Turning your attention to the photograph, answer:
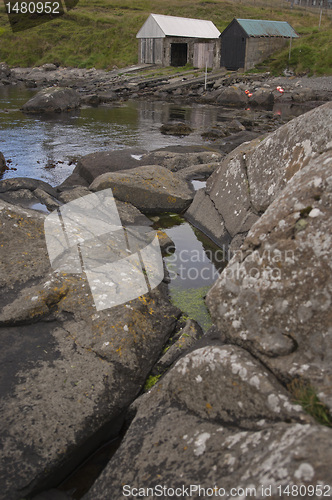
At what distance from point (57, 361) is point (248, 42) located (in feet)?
136

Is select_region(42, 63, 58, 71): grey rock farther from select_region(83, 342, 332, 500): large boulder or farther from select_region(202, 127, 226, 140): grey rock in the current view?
select_region(83, 342, 332, 500): large boulder

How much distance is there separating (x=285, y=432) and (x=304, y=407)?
0.89 feet

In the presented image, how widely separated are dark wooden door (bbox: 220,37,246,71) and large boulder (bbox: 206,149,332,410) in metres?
40.9

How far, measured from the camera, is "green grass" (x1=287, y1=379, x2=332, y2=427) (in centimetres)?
229

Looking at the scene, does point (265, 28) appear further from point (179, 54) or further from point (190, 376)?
point (190, 376)

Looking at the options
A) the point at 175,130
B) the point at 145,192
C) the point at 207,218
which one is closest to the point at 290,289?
the point at 207,218

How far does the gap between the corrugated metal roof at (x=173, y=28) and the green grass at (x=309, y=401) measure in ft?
149

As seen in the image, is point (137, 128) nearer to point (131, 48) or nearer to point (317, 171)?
point (317, 171)

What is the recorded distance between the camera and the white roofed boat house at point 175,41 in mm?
41500

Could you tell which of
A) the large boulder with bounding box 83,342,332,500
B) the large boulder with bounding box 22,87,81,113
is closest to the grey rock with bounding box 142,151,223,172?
the large boulder with bounding box 83,342,332,500

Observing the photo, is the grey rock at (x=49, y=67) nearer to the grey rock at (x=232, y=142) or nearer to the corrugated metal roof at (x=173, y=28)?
the corrugated metal roof at (x=173, y=28)

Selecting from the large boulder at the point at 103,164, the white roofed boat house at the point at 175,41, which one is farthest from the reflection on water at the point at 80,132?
the white roofed boat house at the point at 175,41

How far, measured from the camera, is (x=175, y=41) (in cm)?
4212

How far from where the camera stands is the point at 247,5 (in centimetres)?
6381
